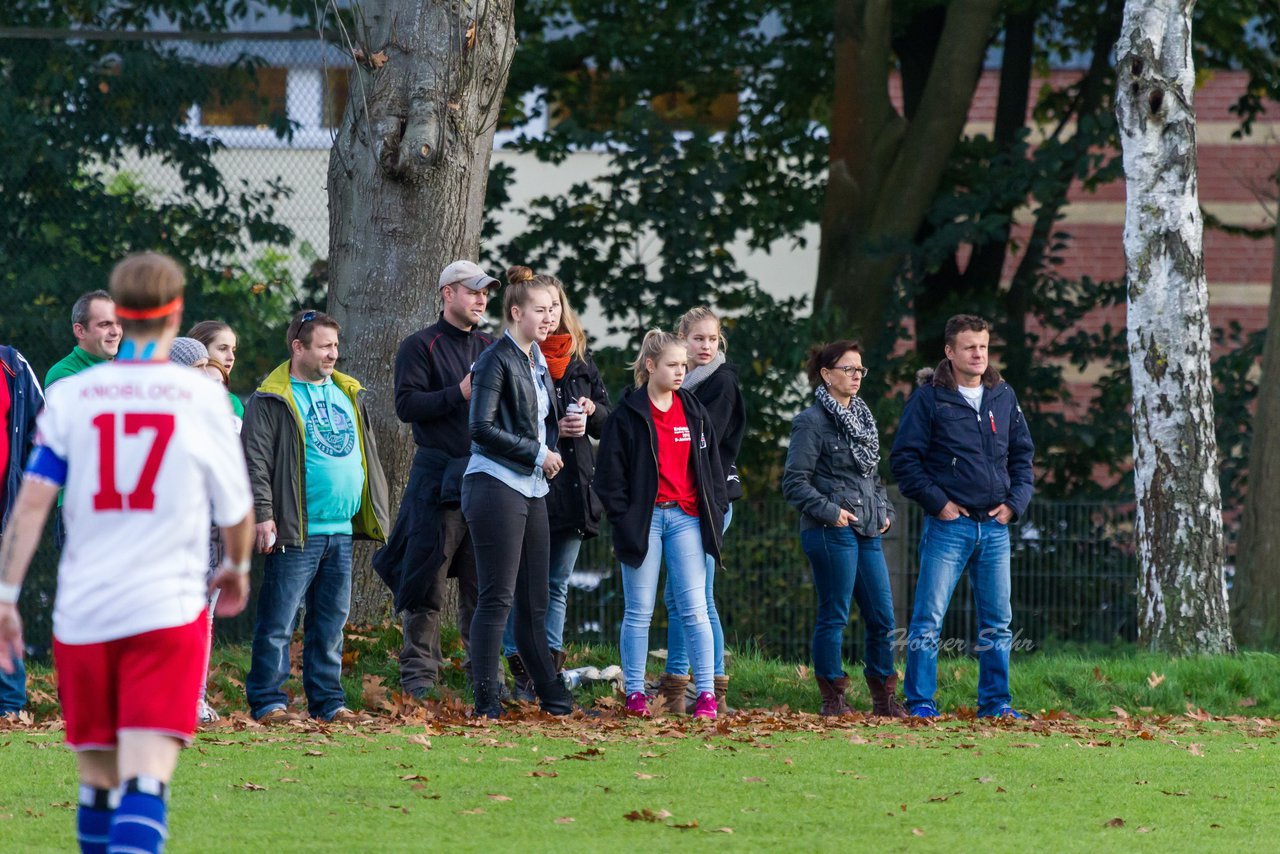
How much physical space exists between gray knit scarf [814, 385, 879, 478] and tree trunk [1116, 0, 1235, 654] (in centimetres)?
→ 271

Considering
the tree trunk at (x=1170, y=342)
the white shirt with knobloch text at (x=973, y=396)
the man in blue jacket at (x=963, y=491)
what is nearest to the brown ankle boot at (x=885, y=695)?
the man in blue jacket at (x=963, y=491)

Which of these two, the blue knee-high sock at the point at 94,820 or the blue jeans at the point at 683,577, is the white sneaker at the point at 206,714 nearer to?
the blue jeans at the point at 683,577

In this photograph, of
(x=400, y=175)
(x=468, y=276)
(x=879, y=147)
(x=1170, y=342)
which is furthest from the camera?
(x=879, y=147)

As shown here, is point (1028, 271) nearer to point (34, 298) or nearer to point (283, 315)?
point (283, 315)

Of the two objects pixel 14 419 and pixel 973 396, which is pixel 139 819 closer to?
pixel 14 419

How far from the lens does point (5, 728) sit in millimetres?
7352

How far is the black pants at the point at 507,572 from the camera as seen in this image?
7.41 meters

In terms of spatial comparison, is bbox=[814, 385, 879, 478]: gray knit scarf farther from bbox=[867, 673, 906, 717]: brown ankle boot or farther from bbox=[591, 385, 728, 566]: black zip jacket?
bbox=[867, 673, 906, 717]: brown ankle boot

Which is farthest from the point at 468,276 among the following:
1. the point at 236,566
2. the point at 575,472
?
the point at 236,566

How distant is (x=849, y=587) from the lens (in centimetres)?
859

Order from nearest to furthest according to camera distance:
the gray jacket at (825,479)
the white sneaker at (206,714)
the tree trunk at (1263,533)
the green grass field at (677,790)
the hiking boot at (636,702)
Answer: the green grass field at (677,790) < the white sneaker at (206,714) < the hiking boot at (636,702) < the gray jacket at (825,479) < the tree trunk at (1263,533)

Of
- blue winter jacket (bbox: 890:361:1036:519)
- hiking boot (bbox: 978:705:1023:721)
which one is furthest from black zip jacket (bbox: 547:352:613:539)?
hiking boot (bbox: 978:705:1023:721)

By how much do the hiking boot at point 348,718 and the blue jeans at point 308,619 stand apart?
4 centimetres

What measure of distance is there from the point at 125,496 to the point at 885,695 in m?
5.51
